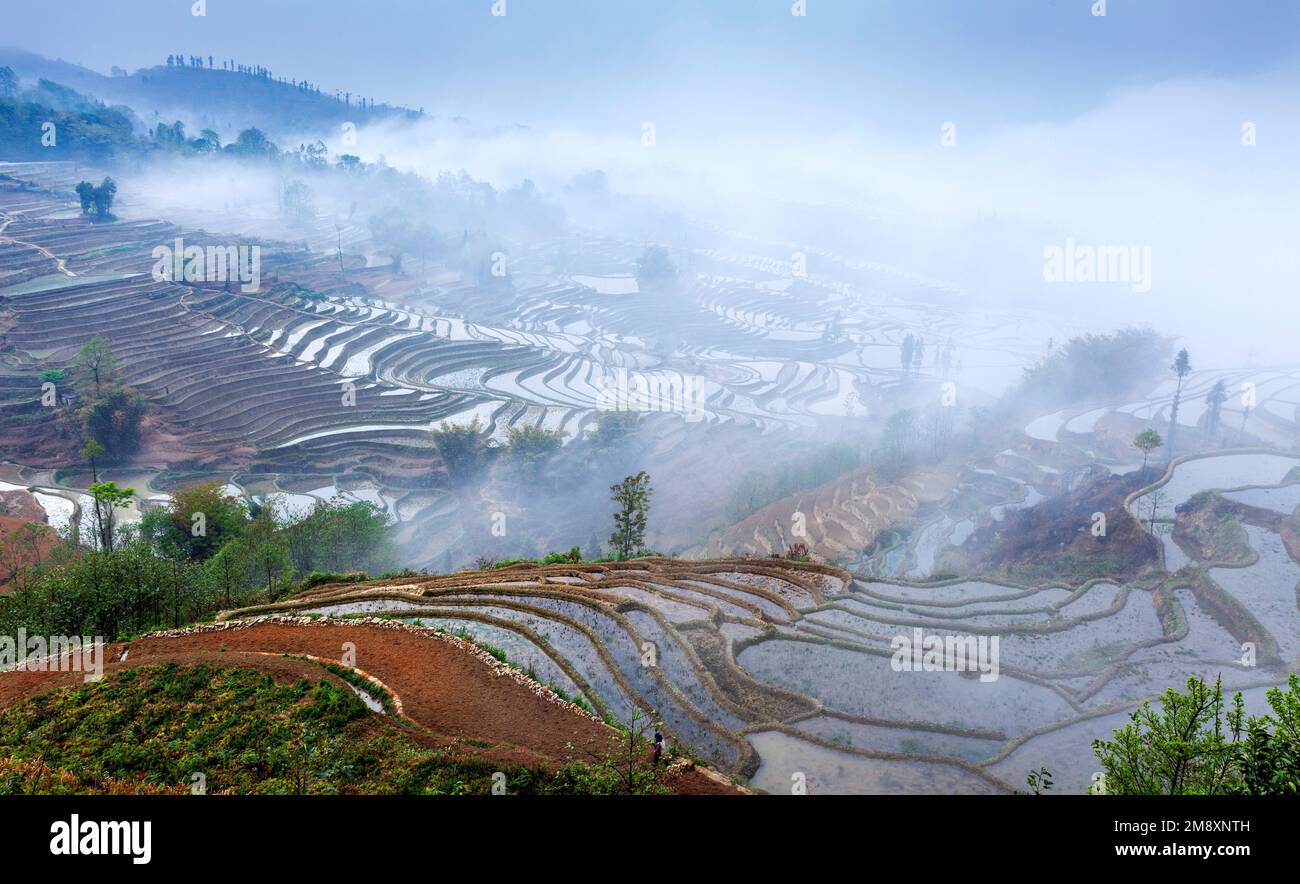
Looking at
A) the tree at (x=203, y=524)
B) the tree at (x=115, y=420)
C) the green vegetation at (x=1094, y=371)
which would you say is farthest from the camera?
the green vegetation at (x=1094, y=371)

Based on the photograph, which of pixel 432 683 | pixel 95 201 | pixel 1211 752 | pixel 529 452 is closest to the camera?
pixel 1211 752

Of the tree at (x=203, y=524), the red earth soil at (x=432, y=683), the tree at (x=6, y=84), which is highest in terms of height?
the tree at (x=6, y=84)

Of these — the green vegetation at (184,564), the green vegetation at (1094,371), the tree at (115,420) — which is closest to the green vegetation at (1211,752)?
the green vegetation at (184,564)

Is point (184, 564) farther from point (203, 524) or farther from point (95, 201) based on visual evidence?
point (95, 201)

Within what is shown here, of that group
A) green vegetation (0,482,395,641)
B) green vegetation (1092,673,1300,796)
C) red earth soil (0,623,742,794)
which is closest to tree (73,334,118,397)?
green vegetation (0,482,395,641)

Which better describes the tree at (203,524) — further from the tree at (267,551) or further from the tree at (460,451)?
the tree at (460,451)

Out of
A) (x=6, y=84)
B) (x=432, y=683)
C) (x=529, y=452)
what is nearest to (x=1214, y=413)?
(x=529, y=452)

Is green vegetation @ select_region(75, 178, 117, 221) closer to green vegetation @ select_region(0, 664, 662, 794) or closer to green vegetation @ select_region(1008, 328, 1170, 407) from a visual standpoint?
green vegetation @ select_region(0, 664, 662, 794)

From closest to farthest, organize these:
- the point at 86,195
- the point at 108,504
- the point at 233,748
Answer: the point at 233,748 → the point at 108,504 → the point at 86,195
